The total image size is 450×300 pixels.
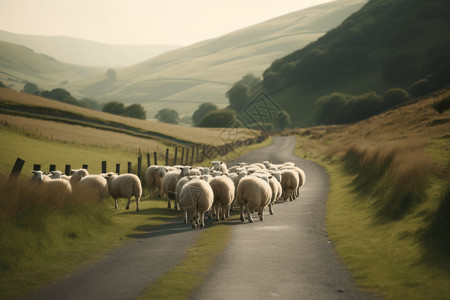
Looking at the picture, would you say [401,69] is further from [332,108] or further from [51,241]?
[51,241]

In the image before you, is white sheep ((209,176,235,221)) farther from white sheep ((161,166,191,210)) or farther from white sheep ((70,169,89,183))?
white sheep ((70,169,89,183))

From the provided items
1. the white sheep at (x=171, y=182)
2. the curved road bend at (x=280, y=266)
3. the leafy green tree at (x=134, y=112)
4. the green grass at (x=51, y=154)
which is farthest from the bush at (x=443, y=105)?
the leafy green tree at (x=134, y=112)

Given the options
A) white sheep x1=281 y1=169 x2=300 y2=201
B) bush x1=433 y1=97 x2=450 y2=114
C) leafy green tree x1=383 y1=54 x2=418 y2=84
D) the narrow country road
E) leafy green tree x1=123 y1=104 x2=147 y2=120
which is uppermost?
leafy green tree x1=383 y1=54 x2=418 y2=84

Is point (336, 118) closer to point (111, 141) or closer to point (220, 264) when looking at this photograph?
point (111, 141)

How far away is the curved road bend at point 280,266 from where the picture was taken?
31.3ft

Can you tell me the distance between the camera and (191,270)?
444 inches

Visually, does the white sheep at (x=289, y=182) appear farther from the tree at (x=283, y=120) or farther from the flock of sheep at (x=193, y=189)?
the tree at (x=283, y=120)

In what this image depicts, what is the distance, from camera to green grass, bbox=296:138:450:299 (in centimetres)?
1008

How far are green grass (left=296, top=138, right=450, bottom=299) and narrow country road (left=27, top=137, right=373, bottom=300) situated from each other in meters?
0.52

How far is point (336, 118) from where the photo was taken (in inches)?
5782

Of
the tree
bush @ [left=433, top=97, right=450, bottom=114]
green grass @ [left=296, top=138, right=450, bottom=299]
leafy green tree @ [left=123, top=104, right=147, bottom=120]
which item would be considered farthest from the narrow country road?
A: the tree

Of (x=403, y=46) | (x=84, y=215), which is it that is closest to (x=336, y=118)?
(x=403, y=46)

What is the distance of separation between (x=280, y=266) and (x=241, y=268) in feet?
3.14

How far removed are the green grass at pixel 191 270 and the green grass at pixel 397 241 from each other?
11.0 feet
